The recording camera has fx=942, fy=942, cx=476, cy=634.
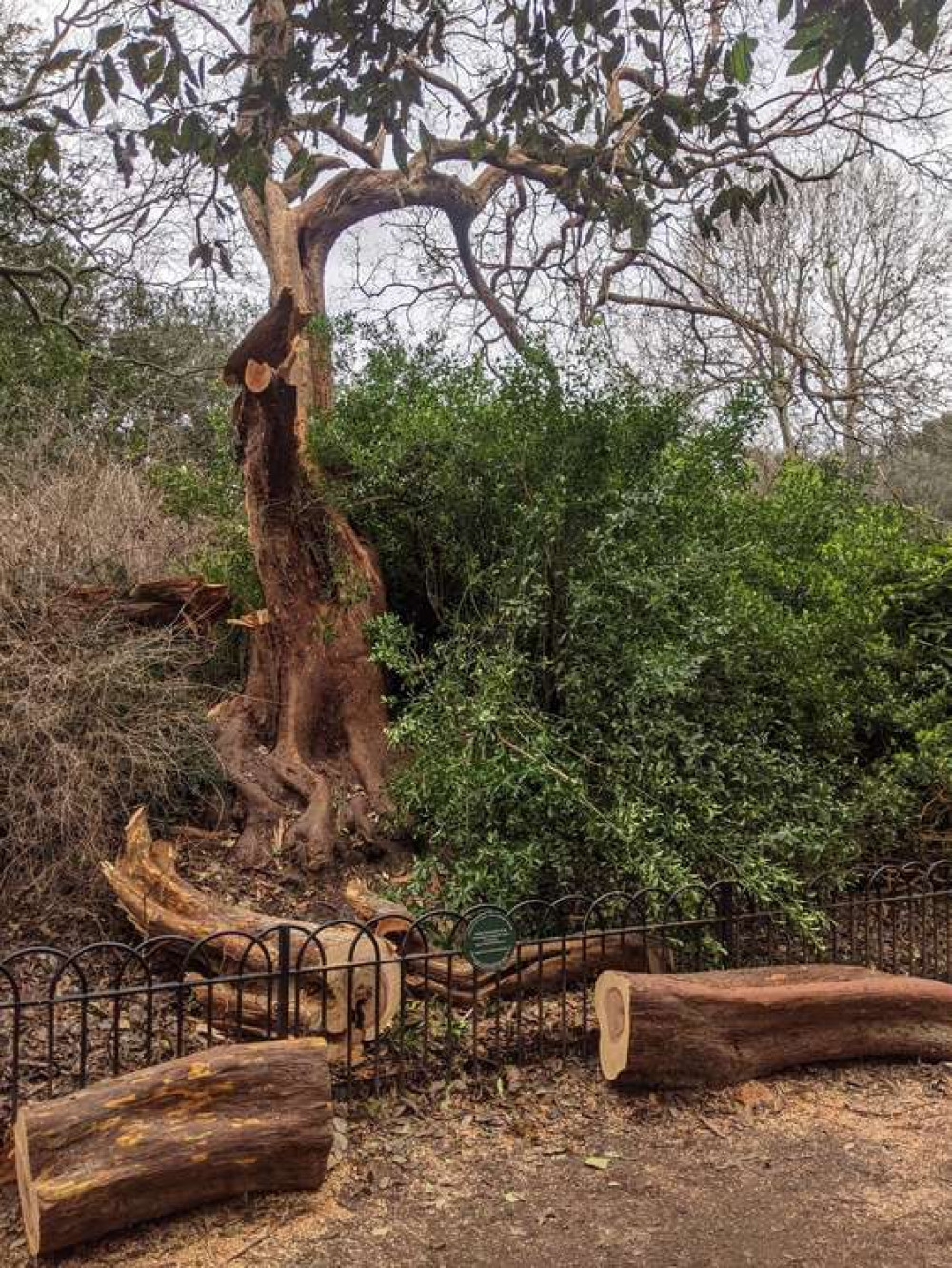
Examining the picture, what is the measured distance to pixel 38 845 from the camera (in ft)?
16.9

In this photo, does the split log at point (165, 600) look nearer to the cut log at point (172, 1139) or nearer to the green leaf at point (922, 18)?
the cut log at point (172, 1139)

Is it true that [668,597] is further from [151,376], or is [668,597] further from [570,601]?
[151,376]

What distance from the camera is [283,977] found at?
11.9 feet

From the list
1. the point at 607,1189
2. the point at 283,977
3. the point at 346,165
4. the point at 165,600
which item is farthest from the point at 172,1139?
the point at 346,165

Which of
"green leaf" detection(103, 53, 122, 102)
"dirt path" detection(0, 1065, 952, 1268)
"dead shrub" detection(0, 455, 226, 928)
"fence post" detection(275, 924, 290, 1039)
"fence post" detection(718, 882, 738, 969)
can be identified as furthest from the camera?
"dead shrub" detection(0, 455, 226, 928)

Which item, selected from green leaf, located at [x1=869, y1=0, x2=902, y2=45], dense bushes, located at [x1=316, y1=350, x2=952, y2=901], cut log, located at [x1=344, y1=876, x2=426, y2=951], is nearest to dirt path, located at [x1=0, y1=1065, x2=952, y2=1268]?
cut log, located at [x1=344, y1=876, x2=426, y2=951]

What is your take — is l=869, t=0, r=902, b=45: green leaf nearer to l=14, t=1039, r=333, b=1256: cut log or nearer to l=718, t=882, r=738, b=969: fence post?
l=14, t=1039, r=333, b=1256: cut log

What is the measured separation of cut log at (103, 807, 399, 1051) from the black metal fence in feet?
0.03

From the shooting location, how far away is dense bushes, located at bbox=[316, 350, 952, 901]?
4.74 meters

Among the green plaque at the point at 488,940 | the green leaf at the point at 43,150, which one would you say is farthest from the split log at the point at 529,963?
the green leaf at the point at 43,150

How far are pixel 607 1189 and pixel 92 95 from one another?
3.90 meters

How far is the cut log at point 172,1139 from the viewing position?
110 inches

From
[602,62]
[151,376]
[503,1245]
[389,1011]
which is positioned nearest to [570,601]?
[389,1011]

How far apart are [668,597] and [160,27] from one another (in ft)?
11.0
